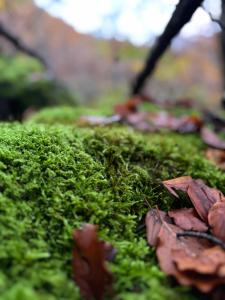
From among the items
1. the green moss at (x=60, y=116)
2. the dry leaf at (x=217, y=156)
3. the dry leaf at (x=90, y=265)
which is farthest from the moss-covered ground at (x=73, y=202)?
the green moss at (x=60, y=116)

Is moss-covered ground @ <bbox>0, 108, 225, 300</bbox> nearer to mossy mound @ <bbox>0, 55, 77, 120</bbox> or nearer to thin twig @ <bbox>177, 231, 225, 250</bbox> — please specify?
thin twig @ <bbox>177, 231, 225, 250</bbox>

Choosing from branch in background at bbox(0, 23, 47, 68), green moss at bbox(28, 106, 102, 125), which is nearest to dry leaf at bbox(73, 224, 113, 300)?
green moss at bbox(28, 106, 102, 125)

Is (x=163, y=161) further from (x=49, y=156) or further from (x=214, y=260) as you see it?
(x=214, y=260)

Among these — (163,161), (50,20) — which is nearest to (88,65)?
(50,20)

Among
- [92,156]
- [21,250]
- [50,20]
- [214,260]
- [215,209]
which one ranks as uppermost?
[50,20]

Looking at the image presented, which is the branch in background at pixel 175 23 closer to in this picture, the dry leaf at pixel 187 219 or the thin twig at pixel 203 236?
the dry leaf at pixel 187 219

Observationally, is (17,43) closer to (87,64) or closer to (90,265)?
(90,265)
